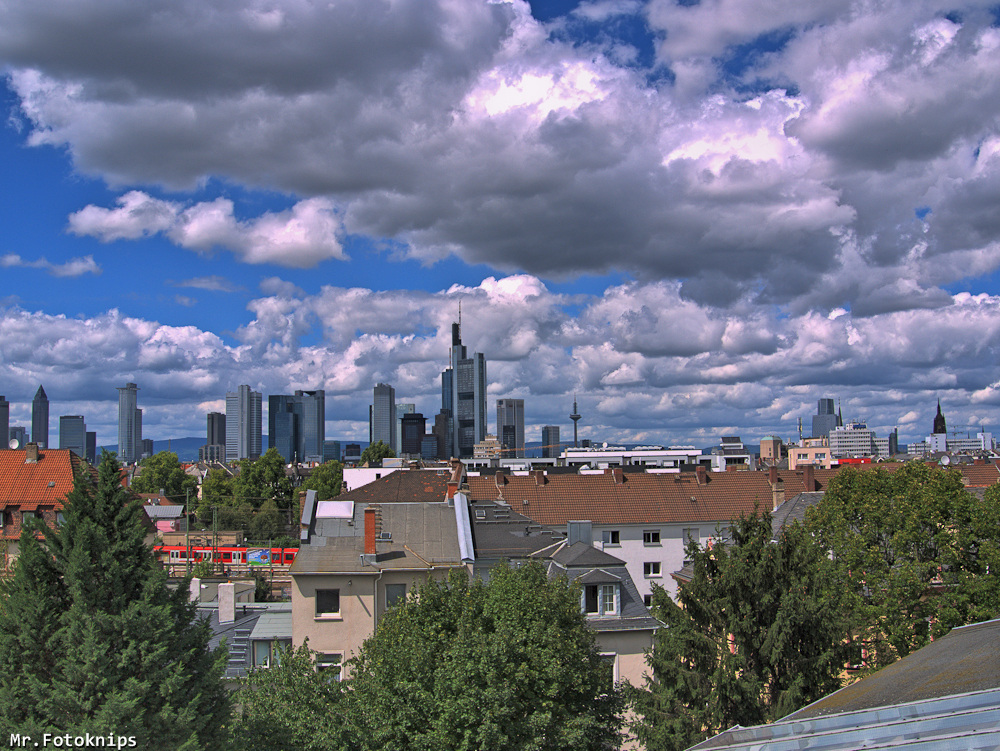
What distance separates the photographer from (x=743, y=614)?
74.3ft

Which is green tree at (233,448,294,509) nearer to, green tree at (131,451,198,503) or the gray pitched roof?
green tree at (131,451,198,503)

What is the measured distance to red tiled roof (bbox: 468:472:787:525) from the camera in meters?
62.2

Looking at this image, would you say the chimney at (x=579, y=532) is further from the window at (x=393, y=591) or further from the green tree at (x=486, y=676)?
the green tree at (x=486, y=676)

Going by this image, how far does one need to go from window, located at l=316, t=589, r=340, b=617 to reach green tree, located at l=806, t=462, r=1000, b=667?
18.2 meters

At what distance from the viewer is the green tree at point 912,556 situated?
26219 mm

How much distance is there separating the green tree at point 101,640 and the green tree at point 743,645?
12.6m

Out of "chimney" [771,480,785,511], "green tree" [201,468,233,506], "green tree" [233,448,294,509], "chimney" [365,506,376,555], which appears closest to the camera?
"chimney" [365,506,376,555]

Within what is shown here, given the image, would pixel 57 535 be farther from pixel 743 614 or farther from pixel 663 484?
pixel 663 484

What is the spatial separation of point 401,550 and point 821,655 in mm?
17486

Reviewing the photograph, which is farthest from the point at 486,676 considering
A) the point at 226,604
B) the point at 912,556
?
the point at 226,604

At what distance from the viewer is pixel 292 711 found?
20.6 m

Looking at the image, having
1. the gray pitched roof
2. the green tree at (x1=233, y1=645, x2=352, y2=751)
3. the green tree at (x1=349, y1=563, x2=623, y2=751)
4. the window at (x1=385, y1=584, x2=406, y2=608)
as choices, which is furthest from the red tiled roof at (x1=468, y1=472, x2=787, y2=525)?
the gray pitched roof

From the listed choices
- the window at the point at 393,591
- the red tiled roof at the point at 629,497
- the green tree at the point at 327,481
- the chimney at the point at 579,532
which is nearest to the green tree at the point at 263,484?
the green tree at the point at 327,481

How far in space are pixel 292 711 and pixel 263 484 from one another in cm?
10711
